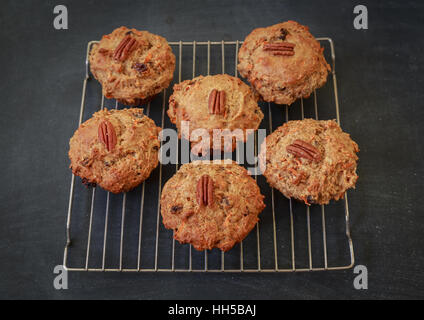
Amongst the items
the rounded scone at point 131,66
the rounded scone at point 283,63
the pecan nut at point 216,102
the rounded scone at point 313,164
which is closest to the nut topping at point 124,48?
the rounded scone at point 131,66

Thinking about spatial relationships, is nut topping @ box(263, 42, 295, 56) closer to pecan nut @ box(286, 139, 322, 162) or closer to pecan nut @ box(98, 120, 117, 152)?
pecan nut @ box(286, 139, 322, 162)

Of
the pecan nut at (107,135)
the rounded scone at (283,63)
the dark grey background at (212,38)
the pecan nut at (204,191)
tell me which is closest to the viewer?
the pecan nut at (204,191)

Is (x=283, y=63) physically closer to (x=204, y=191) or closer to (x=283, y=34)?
(x=283, y=34)

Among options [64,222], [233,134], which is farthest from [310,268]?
[64,222]

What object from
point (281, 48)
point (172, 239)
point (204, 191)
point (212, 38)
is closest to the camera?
point (204, 191)

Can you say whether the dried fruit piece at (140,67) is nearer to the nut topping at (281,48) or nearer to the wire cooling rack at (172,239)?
the wire cooling rack at (172,239)

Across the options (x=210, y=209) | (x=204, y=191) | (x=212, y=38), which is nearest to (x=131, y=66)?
(x=212, y=38)
